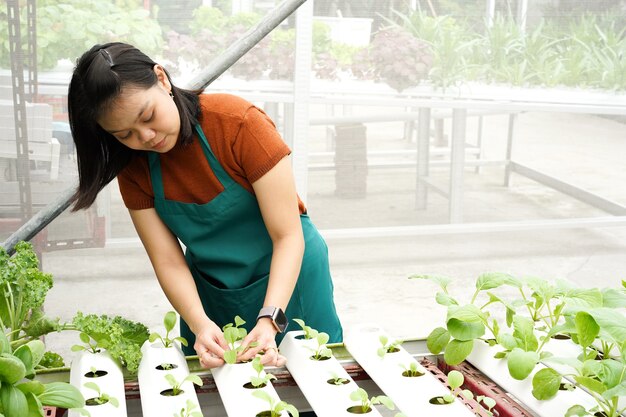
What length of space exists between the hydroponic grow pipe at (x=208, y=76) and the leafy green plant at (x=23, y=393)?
0.70 metres

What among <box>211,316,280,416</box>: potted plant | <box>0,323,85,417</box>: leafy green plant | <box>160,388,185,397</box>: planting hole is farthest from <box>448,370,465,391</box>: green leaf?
<box>0,323,85,417</box>: leafy green plant

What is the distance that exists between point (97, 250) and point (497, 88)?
5.28 ft

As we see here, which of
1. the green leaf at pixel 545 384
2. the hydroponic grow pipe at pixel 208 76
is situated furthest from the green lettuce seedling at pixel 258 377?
the hydroponic grow pipe at pixel 208 76

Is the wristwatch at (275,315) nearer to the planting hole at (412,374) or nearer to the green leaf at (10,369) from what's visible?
the planting hole at (412,374)

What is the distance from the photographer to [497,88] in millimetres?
3359

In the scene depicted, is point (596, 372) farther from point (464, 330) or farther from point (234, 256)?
point (234, 256)

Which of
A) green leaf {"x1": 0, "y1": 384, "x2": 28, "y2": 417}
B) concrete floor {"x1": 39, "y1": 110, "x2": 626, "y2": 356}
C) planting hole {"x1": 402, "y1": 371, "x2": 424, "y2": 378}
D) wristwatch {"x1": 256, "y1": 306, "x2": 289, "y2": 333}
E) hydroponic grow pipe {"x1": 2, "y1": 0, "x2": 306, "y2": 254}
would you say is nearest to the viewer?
green leaf {"x1": 0, "y1": 384, "x2": 28, "y2": 417}

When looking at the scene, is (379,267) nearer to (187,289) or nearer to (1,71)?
(1,71)

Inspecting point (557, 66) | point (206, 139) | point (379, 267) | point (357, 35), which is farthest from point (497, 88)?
point (206, 139)

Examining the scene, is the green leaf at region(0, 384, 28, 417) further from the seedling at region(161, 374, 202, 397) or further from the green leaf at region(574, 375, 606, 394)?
the green leaf at region(574, 375, 606, 394)

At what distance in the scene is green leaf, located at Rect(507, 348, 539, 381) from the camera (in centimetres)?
109

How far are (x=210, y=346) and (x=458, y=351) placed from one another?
345 millimetres

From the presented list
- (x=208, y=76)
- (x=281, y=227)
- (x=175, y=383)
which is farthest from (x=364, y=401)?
(x=208, y=76)

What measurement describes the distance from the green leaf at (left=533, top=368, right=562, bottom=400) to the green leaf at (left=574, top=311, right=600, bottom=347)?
0.26 ft
